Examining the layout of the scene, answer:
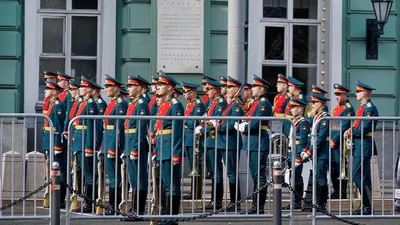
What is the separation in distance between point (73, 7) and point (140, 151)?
5810 millimetres

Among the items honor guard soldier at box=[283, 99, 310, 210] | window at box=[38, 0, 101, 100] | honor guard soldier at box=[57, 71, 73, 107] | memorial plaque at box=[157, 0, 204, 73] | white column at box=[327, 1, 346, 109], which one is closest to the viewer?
honor guard soldier at box=[283, 99, 310, 210]

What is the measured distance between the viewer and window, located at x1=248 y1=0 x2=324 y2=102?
1800 cm

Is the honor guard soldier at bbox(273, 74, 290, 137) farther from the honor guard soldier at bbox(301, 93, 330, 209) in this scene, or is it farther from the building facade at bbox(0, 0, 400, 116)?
the honor guard soldier at bbox(301, 93, 330, 209)

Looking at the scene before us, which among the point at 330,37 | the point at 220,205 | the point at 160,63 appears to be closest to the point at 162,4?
the point at 160,63

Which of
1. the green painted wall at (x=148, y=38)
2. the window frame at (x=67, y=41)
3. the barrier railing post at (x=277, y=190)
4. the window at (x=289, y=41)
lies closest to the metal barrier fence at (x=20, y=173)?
the barrier railing post at (x=277, y=190)

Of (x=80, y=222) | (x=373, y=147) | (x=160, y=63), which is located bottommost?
(x=80, y=222)

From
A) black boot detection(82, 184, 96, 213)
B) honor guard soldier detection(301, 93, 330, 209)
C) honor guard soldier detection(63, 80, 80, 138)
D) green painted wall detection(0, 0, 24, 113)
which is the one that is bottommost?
black boot detection(82, 184, 96, 213)

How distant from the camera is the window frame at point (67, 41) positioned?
17.5m

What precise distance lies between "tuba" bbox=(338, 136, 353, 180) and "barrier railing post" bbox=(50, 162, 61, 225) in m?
3.06

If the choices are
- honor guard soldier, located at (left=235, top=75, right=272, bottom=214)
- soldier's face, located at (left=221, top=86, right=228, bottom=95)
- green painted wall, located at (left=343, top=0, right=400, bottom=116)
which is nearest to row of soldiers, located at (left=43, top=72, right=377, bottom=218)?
honor guard soldier, located at (left=235, top=75, right=272, bottom=214)

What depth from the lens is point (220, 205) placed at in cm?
1309

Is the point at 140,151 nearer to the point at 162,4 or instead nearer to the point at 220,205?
the point at 220,205

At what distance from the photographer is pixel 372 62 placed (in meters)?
18.0

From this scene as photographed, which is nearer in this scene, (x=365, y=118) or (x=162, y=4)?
(x=365, y=118)
